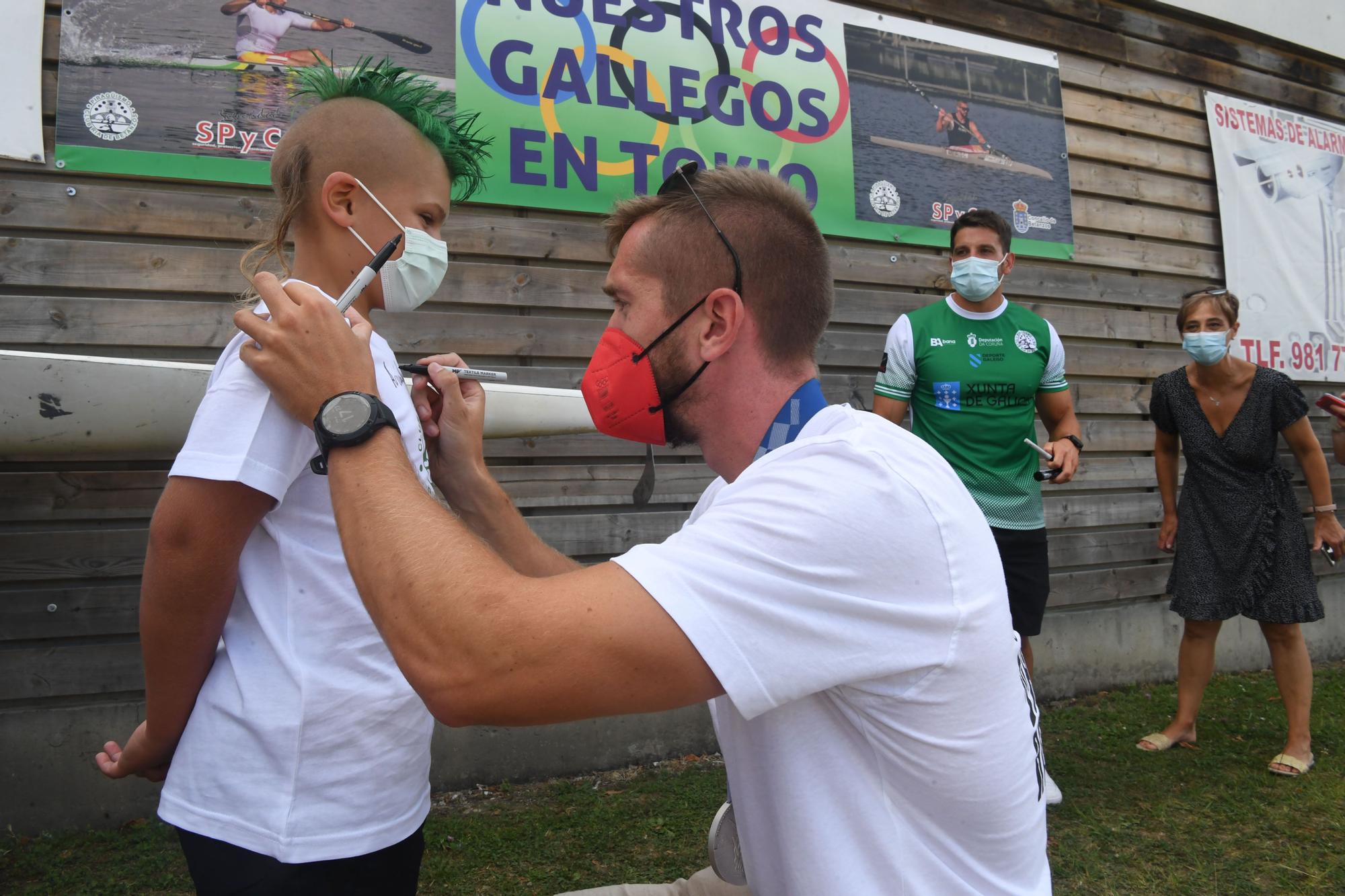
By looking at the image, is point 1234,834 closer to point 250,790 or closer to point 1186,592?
point 1186,592

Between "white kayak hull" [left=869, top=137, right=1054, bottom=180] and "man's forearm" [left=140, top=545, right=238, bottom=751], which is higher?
"white kayak hull" [left=869, top=137, right=1054, bottom=180]

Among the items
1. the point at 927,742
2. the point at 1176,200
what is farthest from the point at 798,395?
the point at 1176,200

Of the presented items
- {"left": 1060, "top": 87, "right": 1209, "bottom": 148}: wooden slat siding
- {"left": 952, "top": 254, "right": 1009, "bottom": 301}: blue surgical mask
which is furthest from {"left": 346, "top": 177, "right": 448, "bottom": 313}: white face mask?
{"left": 1060, "top": 87, "right": 1209, "bottom": 148}: wooden slat siding

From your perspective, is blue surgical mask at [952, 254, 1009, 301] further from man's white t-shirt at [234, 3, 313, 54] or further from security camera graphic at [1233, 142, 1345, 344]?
security camera graphic at [1233, 142, 1345, 344]

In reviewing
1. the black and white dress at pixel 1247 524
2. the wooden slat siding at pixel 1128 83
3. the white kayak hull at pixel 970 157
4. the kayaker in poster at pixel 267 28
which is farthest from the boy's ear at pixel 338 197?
the wooden slat siding at pixel 1128 83

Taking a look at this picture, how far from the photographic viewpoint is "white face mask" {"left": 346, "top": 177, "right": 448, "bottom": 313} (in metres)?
1.73

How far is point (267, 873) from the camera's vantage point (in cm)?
123

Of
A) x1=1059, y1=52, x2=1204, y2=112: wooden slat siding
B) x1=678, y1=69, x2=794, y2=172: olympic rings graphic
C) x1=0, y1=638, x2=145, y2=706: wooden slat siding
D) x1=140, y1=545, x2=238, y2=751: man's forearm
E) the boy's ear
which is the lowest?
x1=0, y1=638, x2=145, y2=706: wooden slat siding

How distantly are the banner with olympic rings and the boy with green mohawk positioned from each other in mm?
2787

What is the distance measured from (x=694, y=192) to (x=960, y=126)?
13.3ft

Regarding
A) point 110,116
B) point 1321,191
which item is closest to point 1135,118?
point 1321,191

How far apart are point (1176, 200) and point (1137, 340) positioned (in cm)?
98

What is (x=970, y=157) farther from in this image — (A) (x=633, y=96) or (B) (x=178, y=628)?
(B) (x=178, y=628)

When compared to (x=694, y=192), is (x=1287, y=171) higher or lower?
higher
